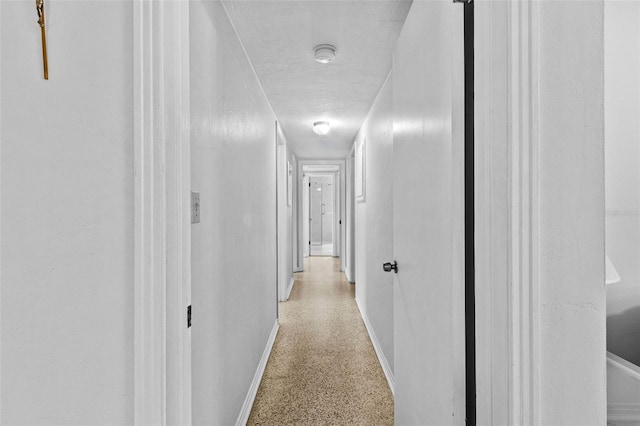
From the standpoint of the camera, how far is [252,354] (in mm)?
2223

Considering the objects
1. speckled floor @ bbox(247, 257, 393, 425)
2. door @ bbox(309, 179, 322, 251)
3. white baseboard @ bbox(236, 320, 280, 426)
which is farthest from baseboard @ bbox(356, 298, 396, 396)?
door @ bbox(309, 179, 322, 251)

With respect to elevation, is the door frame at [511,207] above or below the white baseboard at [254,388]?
above

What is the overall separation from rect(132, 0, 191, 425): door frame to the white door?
0.70 m

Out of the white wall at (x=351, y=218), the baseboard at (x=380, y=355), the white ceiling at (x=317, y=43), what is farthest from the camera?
the white wall at (x=351, y=218)

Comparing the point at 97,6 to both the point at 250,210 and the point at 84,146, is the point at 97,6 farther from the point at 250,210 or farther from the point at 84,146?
the point at 250,210

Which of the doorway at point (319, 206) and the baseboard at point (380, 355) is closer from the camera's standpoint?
the baseboard at point (380, 355)

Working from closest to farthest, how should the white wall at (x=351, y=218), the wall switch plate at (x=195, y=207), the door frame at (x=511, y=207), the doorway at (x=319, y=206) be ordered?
1. the door frame at (x=511, y=207)
2. the wall switch plate at (x=195, y=207)
3. the white wall at (x=351, y=218)
4. the doorway at (x=319, y=206)

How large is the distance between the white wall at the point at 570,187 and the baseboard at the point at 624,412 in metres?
0.11

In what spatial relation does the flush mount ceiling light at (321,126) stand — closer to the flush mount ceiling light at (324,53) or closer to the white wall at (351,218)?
the white wall at (351,218)

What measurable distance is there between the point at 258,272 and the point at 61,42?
186cm

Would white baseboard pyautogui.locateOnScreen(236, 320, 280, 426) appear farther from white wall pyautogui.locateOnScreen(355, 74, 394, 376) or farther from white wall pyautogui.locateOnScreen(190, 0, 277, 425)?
white wall pyautogui.locateOnScreen(355, 74, 394, 376)

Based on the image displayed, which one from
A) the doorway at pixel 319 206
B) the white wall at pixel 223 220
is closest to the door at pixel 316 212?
the doorway at pixel 319 206

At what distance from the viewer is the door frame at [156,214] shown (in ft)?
2.68

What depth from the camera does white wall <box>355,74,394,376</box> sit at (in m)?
2.49
